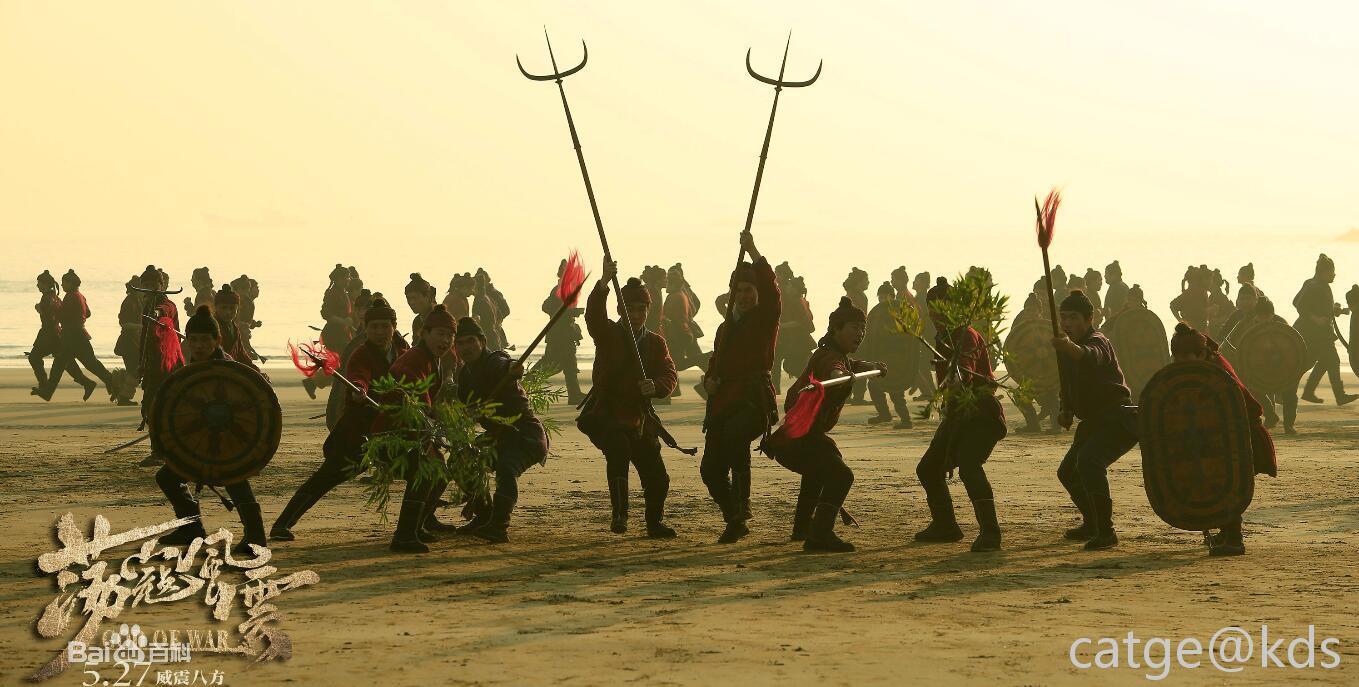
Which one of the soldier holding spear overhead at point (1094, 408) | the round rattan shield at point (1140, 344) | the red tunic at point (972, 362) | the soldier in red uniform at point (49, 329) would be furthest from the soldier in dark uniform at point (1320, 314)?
the soldier in red uniform at point (49, 329)

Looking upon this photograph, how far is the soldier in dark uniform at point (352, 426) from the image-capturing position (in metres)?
10.8

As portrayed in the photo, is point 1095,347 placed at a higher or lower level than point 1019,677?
higher

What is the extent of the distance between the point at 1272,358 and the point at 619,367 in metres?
9.34

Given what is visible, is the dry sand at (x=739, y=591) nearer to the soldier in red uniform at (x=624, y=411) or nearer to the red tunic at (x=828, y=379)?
the soldier in red uniform at (x=624, y=411)

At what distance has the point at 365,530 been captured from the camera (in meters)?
11.6

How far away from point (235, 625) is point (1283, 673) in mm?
4246

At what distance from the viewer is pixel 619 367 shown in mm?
11391

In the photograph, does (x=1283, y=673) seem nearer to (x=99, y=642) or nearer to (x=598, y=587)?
(x=598, y=587)

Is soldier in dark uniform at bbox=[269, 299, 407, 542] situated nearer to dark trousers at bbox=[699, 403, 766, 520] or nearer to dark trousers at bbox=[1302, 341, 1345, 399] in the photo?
dark trousers at bbox=[699, 403, 766, 520]

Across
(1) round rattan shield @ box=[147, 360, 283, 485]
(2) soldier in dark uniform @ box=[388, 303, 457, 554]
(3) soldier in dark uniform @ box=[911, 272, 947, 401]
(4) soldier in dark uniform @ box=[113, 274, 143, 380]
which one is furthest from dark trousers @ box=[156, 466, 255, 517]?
(4) soldier in dark uniform @ box=[113, 274, 143, 380]

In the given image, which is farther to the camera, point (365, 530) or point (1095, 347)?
point (365, 530)

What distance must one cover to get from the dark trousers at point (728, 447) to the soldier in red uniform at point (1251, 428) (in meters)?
2.40

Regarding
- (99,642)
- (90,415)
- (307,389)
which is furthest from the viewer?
(307,389)

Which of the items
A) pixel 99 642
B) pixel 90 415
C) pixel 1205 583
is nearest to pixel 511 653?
pixel 99 642
